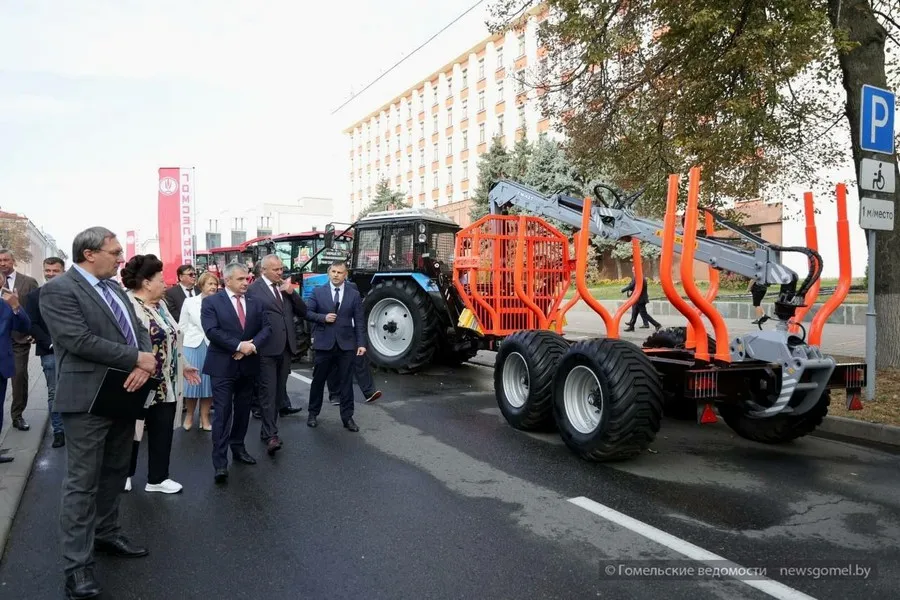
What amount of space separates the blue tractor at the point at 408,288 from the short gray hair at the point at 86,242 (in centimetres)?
681

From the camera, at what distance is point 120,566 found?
12.0 feet

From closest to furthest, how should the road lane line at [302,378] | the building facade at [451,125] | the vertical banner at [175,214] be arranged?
the road lane line at [302,378] < the vertical banner at [175,214] < the building facade at [451,125]

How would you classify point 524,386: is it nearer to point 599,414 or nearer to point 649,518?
point 599,414

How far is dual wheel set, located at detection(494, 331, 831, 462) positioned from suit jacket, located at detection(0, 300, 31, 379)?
4.41m

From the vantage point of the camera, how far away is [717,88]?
877 centimetres

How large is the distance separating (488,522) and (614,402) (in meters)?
1.57

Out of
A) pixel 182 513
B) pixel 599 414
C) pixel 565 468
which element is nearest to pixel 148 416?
pixel 182 513

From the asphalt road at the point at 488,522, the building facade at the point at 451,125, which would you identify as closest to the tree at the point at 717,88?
the asphalt road at the point at 488,522

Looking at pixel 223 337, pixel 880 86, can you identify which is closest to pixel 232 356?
pixel 223 337

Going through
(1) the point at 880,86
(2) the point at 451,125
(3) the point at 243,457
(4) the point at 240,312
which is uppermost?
(2) the point at 451,125

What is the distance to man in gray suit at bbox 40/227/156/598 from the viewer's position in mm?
3283

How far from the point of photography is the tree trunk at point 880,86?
8.35 m

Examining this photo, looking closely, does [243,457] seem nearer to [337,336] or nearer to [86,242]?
[337,336]

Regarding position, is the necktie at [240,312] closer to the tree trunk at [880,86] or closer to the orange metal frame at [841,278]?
the orange metal frame at [841,278]
